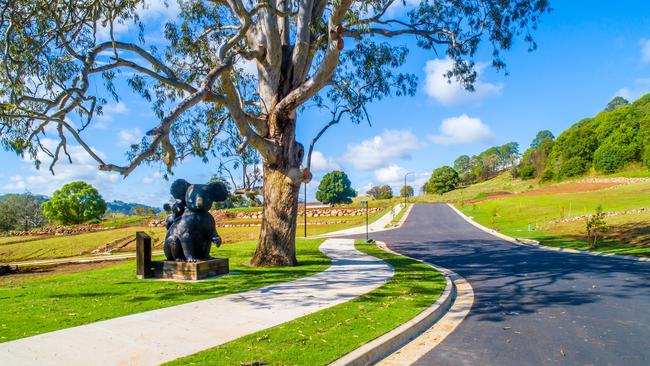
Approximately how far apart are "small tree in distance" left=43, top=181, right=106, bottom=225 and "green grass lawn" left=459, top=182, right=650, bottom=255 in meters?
50.8

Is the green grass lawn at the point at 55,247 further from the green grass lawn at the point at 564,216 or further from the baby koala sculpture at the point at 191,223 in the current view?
the green grass lawn at the point at 564,216

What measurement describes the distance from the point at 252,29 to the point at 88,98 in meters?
4.87

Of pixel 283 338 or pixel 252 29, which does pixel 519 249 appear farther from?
pixel 283 338

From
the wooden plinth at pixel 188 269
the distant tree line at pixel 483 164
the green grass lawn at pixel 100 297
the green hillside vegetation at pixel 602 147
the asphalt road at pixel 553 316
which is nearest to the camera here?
the asphalt road at pixel 553 316

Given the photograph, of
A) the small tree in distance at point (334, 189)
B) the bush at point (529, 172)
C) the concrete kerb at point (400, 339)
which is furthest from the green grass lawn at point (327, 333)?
the bush at point (529, 172)

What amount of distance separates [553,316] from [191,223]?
7246 millimetres

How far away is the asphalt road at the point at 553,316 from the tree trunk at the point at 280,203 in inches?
194

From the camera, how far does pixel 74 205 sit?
56.5 metres

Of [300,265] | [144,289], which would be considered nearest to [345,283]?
[300,265]

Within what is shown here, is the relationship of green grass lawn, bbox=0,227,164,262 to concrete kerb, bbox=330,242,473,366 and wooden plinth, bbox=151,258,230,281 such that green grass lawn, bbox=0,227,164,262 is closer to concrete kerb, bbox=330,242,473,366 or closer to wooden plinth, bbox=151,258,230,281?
wooden plinth, bbox=151,258,230,281

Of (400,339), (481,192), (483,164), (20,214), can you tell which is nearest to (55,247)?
(400,339)

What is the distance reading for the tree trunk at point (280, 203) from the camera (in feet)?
37.0

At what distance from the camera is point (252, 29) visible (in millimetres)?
12055

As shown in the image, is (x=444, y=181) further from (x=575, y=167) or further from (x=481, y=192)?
(x=575, y=167)
